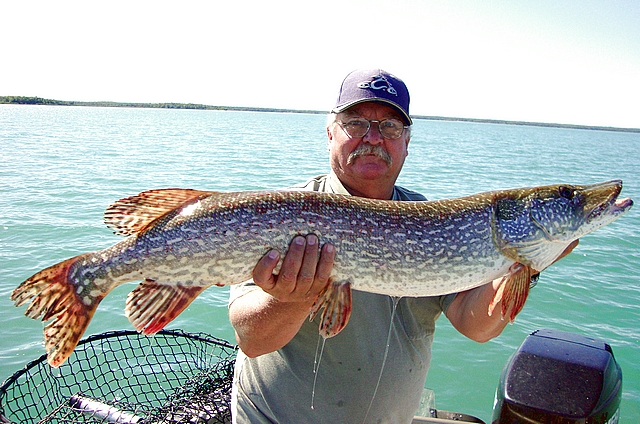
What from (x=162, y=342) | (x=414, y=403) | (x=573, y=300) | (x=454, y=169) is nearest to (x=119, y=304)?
(x=162, y=342)

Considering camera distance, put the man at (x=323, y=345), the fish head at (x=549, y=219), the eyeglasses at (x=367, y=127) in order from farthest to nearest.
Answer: the eyeglasses at (x=367, y=127) < the fish head at (x=549, y=219) < the man at (x=323, y=345)

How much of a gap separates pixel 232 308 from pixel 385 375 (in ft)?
2.99

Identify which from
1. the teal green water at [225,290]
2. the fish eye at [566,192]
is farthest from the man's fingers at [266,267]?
the teal green water at [225,290]

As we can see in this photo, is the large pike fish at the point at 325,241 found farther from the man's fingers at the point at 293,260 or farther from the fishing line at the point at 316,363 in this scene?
the fishing line at the point at 316,363

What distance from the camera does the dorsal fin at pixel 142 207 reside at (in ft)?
8.25

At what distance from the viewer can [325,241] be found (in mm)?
2496

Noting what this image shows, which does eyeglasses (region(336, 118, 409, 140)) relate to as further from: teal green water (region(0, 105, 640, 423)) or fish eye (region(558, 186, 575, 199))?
teal green water (region(0, 105, 640, 423))

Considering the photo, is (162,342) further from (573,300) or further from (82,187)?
(82,187)

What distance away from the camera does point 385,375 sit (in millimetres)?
2613

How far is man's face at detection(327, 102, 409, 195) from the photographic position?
3.06 meters

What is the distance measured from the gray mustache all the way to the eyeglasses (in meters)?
0.09

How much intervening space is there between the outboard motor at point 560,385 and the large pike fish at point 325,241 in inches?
35.0

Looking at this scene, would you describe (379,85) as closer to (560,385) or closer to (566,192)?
(566,192)

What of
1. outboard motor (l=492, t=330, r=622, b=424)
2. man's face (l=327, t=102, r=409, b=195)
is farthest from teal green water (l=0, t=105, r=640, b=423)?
man's face (l=327, t=102, r=409, b=195)
